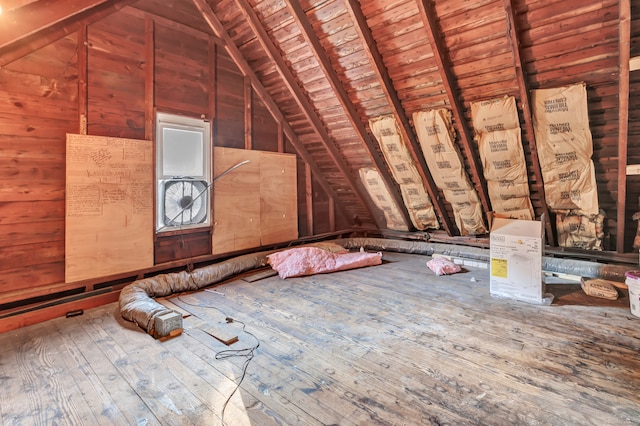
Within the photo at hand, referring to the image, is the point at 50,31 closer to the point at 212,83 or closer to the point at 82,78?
the point at 82,78

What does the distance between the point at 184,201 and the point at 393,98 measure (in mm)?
2601

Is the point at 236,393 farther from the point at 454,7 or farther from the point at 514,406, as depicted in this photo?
the point at 454,7

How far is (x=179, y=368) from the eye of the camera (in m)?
1.94

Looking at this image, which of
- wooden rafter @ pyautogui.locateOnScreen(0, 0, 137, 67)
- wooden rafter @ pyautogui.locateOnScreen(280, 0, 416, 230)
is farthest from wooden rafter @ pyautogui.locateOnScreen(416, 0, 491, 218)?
wooden rafter @ pyautogui.locateOnScreen(0, 0, 137, 67)

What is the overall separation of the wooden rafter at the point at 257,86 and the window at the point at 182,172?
39.0 inches

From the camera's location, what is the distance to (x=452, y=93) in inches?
124

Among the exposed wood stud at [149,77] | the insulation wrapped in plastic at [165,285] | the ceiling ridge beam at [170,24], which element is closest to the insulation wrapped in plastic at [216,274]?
the insulation wrapped in plastic at [165,285]

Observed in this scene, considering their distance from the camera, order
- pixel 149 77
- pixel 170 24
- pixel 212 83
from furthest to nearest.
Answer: pixel 212 83 → pixel 170 24 → pixel 149 77

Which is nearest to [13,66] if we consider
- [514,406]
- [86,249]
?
[86,249]

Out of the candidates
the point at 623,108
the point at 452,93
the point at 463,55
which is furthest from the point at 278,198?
the point at 623,108

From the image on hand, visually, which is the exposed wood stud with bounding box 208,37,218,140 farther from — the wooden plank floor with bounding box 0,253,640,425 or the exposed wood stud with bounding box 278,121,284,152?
the wooden plank floor with bounding box 0,253,640,425

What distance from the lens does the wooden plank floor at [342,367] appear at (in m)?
1.55

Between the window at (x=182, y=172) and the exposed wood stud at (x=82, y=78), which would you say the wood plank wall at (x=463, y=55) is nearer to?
the window at (x=182, y=172)

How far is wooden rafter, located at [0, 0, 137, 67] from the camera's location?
7.82 ft
